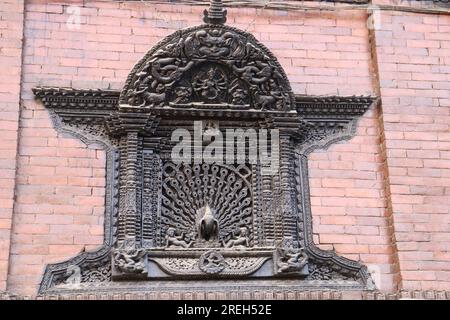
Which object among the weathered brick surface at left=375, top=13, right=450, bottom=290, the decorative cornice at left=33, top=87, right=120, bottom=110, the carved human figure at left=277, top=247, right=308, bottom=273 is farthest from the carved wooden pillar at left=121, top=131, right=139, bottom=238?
the weathered brick surface at left=375, top=13, right=450, bottom=290

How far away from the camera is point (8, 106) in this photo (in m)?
6.57

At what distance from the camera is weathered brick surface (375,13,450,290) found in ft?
21.4

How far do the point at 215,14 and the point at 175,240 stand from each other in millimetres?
1790

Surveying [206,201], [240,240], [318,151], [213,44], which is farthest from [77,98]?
[318,151]

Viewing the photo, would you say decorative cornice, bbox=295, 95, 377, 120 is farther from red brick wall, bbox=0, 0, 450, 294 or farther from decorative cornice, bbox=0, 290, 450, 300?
decorative cornice, bbox=0, 290, 450, 300

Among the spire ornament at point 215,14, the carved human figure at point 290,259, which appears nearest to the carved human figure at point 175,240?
the carved human figure at point 290,259

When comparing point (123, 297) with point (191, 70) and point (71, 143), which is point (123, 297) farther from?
point (191, 70)

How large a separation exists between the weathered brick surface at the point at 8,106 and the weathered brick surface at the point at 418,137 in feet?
9.16

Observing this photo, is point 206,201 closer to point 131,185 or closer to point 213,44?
point 131,185

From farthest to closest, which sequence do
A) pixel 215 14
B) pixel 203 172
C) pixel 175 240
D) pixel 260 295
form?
pixel 215 14 < pixel 203 172 < pixel 175 240 < pixel 260 295

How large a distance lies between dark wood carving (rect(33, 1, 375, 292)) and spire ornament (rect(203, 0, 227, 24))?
0.05 feet

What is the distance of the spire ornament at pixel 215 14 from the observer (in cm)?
693

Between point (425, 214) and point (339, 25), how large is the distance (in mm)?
1752

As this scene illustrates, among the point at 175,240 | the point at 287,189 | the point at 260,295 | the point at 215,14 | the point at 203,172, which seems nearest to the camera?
the point at 260,295
